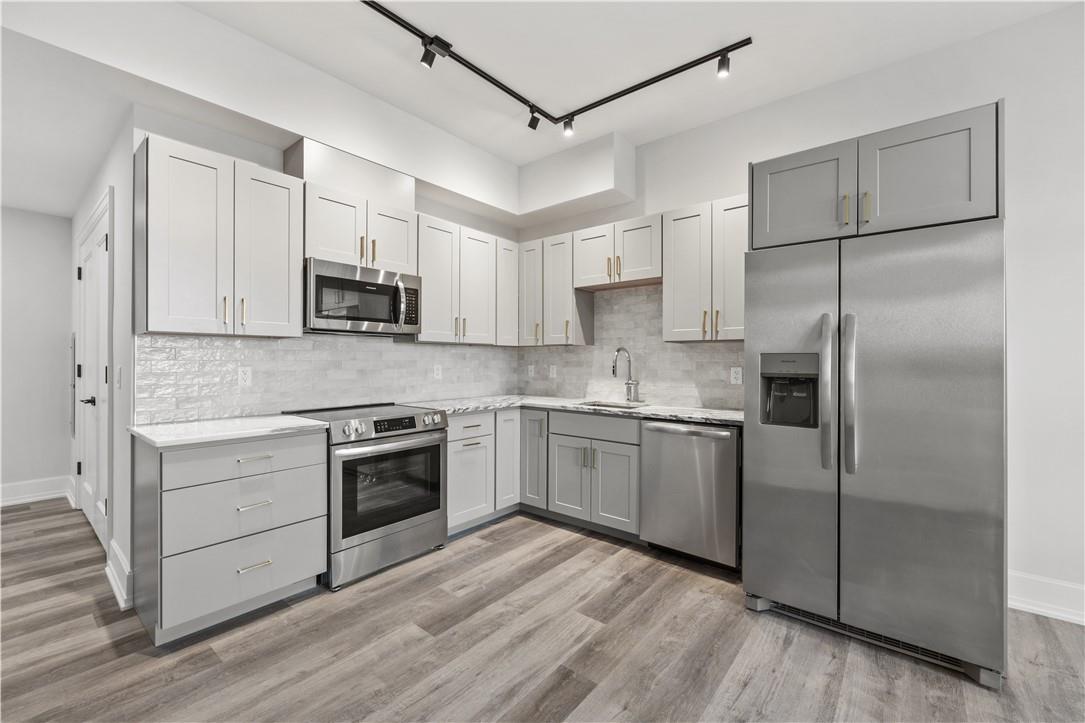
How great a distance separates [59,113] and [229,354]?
1628 mm

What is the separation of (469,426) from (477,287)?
1263 mm

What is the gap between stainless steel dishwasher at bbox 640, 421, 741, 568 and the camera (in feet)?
9.48

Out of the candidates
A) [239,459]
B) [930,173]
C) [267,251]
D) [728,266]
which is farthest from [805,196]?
[239,459]

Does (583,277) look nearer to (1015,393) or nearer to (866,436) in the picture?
(866,436)

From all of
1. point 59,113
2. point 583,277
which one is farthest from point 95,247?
point 583,277

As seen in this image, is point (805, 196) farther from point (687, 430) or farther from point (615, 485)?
point (615, 485)

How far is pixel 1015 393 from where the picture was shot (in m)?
2.64

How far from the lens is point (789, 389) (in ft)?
8.16

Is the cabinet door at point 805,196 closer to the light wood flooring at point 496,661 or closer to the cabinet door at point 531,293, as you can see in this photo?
the light wood flooring at point 496,661

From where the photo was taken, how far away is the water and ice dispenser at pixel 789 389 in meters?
2.41

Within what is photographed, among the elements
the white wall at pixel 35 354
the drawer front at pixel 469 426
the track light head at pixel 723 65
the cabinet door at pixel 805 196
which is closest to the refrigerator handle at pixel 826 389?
the cabinet door at pixel 805 196

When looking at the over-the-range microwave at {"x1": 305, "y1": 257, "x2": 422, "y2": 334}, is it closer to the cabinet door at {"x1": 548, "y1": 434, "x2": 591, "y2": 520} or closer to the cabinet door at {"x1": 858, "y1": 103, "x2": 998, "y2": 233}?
the cabinet door at {"x1": 548, "y1": 434, "x2": 591, "y2": 520}

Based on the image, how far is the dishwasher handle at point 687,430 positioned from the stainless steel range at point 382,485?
144cm

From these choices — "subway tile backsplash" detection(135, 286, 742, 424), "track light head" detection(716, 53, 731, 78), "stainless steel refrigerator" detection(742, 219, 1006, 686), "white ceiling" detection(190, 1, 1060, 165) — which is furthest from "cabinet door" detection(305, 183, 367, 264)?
"stainless steel refrigerator" detection(742, 219, 1006, 686)
